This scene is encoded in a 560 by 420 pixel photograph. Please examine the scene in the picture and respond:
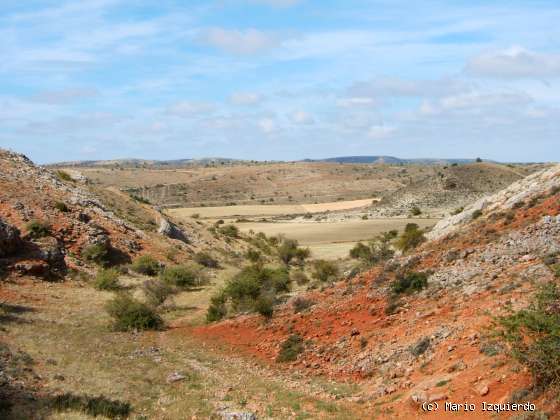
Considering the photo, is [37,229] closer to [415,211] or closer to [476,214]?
[476,214]

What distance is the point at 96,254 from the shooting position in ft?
110

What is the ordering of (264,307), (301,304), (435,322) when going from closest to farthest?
(435,322) → (264,307) → (301,304)

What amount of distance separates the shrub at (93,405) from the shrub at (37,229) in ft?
71.2

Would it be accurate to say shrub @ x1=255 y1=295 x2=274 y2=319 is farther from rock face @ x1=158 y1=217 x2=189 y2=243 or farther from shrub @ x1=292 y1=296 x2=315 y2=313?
rock face @ x1=158 y1=217 x2=189 y2=243

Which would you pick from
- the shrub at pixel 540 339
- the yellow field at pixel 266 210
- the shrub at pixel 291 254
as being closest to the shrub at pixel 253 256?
the shrub at pixel 291 254

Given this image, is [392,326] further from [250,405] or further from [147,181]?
[147,181]

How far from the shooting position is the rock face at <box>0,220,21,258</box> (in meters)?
27.6

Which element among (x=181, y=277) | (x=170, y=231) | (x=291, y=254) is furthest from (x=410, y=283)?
(x=170, y=231)

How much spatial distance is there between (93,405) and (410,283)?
1085 centimetres

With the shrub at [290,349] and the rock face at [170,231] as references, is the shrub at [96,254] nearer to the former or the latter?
the rock face at [170,231]

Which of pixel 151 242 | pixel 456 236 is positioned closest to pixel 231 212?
pixel 151 242

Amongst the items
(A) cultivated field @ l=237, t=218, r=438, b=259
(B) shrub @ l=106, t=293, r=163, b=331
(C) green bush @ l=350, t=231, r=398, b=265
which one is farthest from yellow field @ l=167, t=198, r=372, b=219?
(B) shrub @ l=106, t=293, r=163, b=331

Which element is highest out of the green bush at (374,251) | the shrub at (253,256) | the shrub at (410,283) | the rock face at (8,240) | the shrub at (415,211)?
the shrub at (415,211)

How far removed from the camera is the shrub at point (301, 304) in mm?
21000
